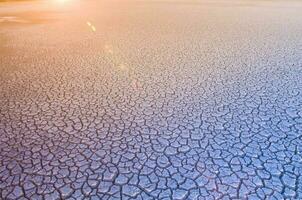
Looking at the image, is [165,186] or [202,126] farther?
[202,126]

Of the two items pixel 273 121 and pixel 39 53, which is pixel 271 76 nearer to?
pixel 273 121

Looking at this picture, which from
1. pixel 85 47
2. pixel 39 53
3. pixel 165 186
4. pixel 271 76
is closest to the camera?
pixel 165 186

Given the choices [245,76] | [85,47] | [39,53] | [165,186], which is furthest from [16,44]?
[165,186]

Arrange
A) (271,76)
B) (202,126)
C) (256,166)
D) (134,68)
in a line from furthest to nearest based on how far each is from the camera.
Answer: (134,68), (271,76), (202,126), (256,166)

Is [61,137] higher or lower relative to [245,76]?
lower

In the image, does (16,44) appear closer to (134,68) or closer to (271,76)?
(134,68)

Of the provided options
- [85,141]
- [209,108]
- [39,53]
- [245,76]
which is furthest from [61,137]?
[39,53]
